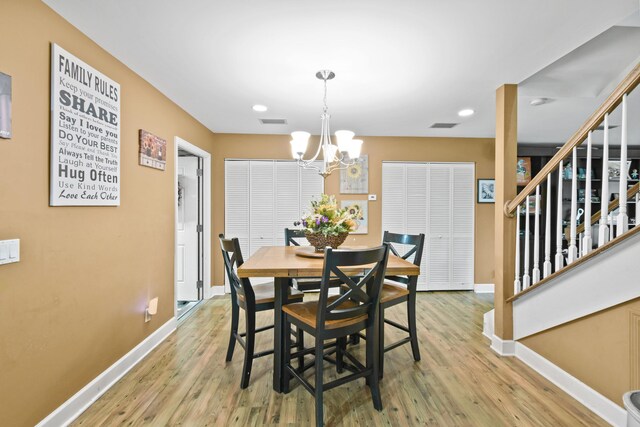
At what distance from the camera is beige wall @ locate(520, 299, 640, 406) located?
169 cm

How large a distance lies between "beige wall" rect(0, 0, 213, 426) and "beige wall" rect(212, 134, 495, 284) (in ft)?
6.35

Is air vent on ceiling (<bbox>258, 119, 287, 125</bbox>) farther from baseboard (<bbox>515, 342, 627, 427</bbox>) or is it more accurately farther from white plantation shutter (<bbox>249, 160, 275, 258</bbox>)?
baseboard (<bbox>515, 342, 627, 427</bbox>)

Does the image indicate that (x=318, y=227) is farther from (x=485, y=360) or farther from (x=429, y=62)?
(x=485, y=360)

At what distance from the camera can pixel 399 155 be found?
4645 millimetres

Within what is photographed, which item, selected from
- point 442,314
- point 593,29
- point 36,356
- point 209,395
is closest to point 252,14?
point 593,29

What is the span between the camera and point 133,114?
2482mm

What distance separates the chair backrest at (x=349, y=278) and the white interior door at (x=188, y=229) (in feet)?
9.58

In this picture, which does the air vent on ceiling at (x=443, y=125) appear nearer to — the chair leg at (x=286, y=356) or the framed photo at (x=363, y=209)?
the framed photo at (x=363, y=209)

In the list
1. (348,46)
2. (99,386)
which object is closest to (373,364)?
(99,386)

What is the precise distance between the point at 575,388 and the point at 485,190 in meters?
3.14

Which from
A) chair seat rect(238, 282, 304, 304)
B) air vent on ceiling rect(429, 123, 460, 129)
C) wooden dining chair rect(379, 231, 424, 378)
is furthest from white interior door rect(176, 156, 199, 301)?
air vent on ceiling rect(429, 123, 460, 129)

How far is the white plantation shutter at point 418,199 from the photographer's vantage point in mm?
4602

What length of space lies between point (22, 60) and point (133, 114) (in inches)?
37.4

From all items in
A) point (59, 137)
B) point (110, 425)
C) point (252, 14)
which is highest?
point (252, 14)
